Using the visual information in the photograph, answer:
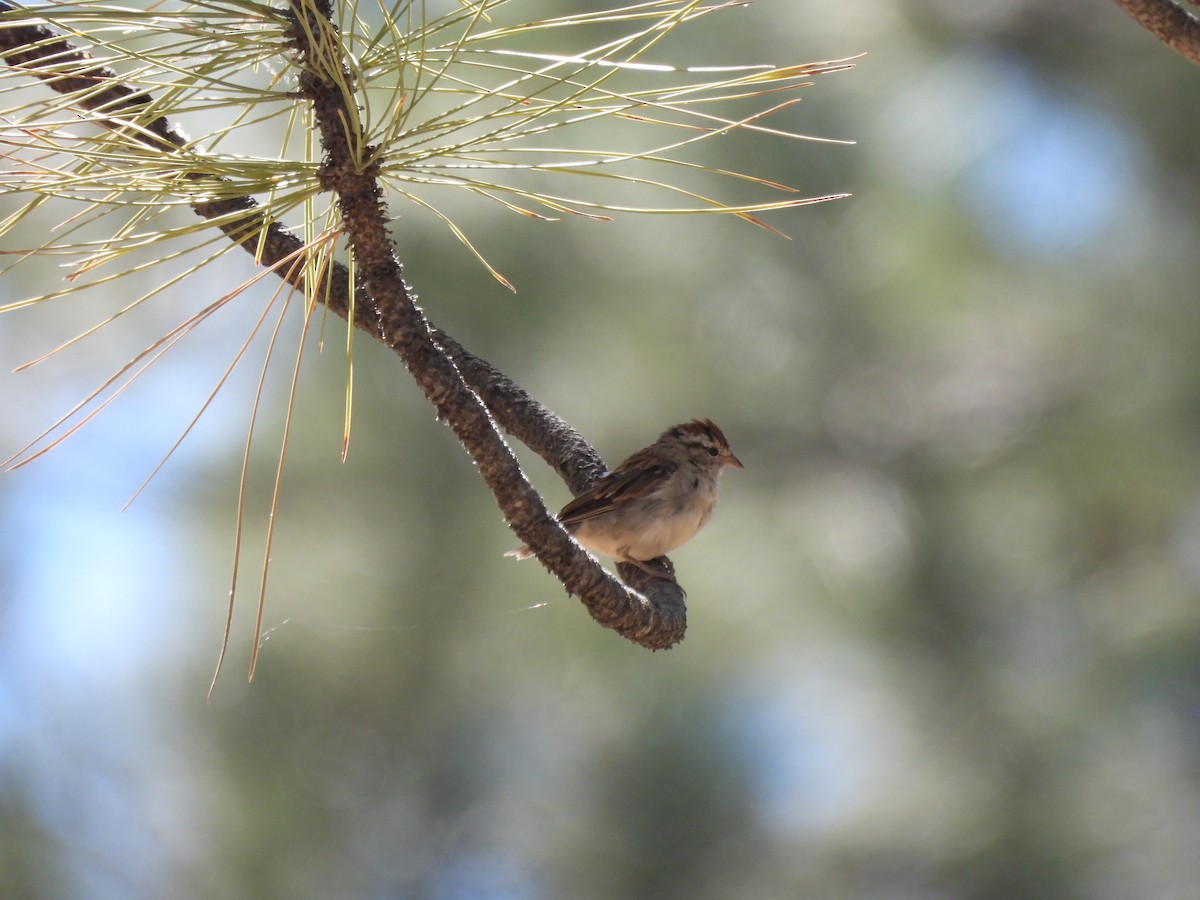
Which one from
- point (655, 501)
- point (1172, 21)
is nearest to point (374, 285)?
point (1172, 21)

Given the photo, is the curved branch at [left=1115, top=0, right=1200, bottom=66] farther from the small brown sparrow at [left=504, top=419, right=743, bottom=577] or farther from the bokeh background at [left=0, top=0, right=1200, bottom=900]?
the bokeh background at [left=0, top=0, right=1200, bottom=900]

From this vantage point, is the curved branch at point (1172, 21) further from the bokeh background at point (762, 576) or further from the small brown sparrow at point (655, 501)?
the bokeh background at point (762, 576)

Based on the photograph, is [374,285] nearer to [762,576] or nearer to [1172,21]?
[1172,21]

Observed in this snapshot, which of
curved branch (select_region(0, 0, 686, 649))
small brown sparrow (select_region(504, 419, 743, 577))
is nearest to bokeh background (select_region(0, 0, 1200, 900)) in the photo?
small brown sparrow (select_region(504, 419, 743, 577))

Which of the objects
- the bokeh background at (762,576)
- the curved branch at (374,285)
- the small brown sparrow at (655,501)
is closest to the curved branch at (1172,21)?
the curved branch at (374,285)

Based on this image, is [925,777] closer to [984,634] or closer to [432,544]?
[984,634]
